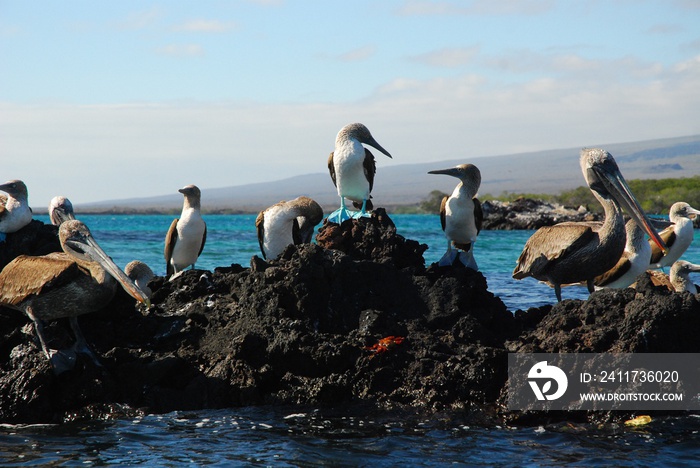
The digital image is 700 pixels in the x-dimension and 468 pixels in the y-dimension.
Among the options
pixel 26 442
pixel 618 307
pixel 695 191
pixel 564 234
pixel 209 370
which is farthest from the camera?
pixel 695 191

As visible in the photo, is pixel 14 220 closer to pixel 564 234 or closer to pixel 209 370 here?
pixel 209 370

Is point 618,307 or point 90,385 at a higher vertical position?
point 618,307

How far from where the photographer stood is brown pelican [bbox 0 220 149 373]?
702 cm

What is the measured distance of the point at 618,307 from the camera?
22.4ft

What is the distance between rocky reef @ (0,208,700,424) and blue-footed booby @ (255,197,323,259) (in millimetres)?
2577

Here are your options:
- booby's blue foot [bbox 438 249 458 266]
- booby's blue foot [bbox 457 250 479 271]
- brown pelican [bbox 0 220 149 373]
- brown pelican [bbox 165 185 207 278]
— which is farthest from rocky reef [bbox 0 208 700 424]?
brown pelican [bbox 165 185 207 278]

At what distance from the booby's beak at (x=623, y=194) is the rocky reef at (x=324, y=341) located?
1.79 ft

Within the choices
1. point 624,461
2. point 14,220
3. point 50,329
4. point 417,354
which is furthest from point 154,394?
point 624,461

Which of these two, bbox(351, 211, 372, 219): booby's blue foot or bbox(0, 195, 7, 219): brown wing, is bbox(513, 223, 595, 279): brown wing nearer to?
bbox(351, 211, 372, 219): booby's blue foot

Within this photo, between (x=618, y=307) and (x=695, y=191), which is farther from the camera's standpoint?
(x=695, y=191)

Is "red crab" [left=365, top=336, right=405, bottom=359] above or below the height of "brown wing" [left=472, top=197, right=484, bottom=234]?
below

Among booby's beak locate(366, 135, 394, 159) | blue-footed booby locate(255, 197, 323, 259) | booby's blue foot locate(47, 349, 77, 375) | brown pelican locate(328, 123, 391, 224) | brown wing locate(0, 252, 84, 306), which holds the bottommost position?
booby's blue foot locate(47, 349, 77, 375)

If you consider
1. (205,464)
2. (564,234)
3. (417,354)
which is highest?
(564,234)

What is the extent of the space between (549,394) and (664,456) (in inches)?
37.8
